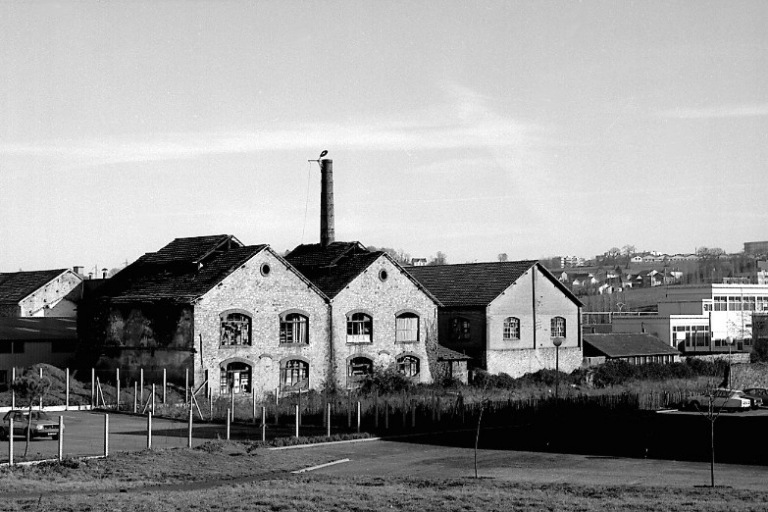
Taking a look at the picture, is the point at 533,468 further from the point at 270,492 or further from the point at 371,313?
the point at 371,313

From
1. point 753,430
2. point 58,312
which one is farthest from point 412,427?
point 58,312

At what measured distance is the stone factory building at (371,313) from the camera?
56719 mm

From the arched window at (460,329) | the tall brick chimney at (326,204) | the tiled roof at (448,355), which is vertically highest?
the tall brick chimney at (326,204)

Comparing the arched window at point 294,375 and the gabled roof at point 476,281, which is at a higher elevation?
the gabled roof at point 476,281

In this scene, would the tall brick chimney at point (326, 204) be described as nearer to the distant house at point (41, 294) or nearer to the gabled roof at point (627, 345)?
the gabled roof at point (627, 345)

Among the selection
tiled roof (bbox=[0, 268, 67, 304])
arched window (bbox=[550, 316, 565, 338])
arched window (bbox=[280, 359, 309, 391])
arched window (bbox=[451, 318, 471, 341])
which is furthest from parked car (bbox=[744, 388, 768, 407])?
tiled roof (bbox=[0, 268, 67, 304])

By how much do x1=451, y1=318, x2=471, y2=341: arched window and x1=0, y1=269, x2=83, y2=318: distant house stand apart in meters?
27.1

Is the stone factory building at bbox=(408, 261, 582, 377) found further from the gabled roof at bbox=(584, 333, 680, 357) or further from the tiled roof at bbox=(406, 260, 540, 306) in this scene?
the gabled roof at bbox=(584, 333, 680, 357)

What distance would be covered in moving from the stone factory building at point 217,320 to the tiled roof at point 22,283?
898 inches

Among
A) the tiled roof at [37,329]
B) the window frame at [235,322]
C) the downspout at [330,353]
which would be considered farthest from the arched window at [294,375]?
the tiled roof at [37,329]

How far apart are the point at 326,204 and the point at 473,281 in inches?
388

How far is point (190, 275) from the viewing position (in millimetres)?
53781

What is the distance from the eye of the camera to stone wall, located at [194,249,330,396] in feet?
168

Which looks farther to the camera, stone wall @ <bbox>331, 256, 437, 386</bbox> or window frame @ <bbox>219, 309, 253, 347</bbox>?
stone wall @ <bbox>331, 256, 437, 386</bbox>
